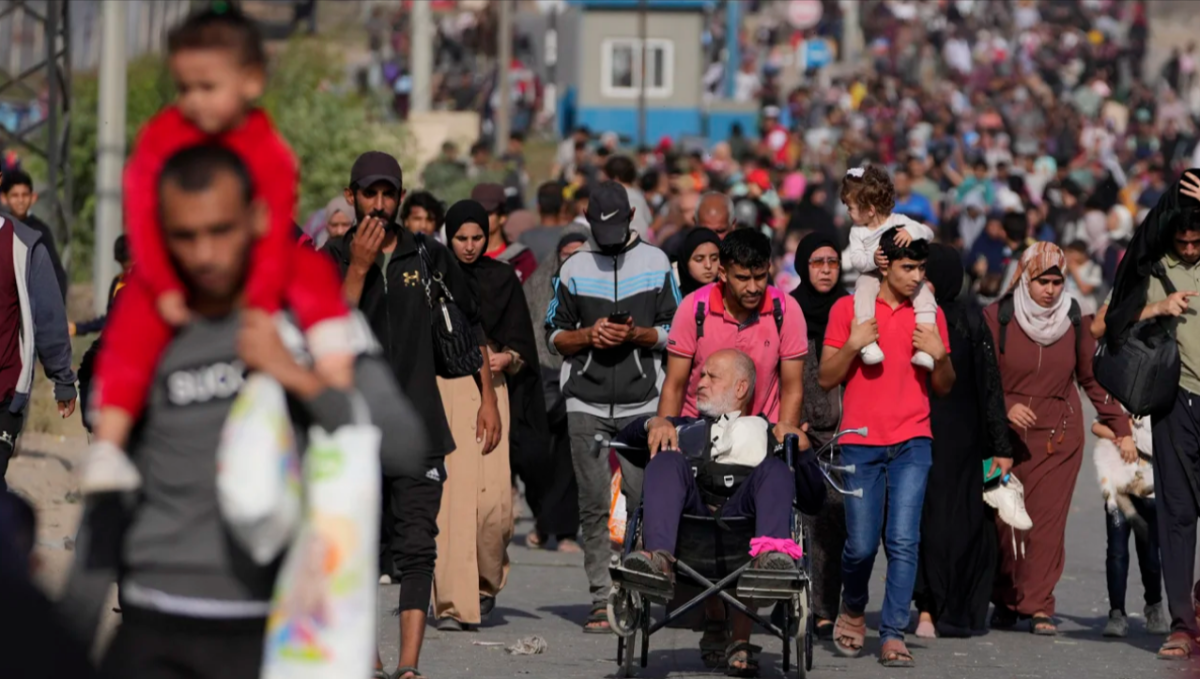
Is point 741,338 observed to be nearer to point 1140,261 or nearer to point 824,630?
point 824,630

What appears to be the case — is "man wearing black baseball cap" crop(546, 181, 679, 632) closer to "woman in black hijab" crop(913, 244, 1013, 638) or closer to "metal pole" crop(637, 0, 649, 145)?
"woman in black hijab" crop(913, 244, 1013, 638)

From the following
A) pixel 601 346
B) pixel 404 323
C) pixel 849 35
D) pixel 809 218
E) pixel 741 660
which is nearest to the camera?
pixel 404 323

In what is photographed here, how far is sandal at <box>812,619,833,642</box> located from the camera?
1014 centimetres

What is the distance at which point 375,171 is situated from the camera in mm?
8023

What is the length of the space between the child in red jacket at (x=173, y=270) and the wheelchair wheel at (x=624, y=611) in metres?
4.30

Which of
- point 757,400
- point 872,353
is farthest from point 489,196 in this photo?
point 872,353

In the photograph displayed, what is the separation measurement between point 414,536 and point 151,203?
388cm

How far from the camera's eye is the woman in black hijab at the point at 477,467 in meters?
9.80

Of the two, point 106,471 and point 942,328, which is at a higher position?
point 942,328

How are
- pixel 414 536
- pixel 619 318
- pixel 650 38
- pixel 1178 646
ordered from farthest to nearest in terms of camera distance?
pixel 650 38 → pixel 619 318 → pixel 1178 646 → pixel 414 536

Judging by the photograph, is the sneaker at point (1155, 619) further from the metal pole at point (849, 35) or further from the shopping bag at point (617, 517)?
the metal pole at point (849, 35)

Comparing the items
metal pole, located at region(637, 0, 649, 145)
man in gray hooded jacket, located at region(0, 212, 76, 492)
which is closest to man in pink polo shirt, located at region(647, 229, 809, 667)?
man in gray hooded jacket, located at region(0, 212, 76, 492)

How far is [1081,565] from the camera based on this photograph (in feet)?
42.4

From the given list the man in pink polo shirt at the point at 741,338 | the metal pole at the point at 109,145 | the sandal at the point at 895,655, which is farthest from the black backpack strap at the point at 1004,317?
the metal pole at the point at 109,145
